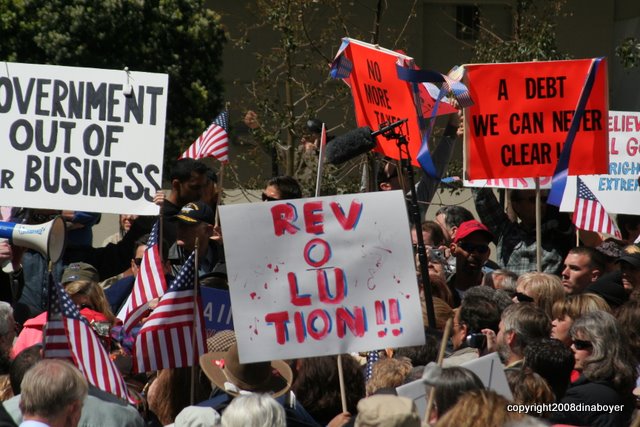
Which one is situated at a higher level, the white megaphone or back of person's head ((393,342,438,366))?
the white megaphone

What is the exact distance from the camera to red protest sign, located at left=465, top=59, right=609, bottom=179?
27.2 ft

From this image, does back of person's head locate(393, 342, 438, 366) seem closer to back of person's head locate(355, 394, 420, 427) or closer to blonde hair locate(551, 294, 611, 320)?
blonde hair locate(551, 294, 611, 320)

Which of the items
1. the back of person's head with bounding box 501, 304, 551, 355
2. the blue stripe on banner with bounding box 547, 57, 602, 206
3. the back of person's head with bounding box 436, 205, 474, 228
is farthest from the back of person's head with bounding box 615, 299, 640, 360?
the back of person's head with bounding box 436, 205, 474, 228

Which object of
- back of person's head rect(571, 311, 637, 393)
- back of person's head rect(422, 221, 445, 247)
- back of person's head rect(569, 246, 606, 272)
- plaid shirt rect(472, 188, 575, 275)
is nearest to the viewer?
back of person's head rect(571, 311, 637, 393)

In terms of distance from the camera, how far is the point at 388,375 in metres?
5.63

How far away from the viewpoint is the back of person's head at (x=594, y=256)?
26.8 ft

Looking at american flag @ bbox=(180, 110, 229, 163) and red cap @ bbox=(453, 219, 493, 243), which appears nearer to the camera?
red cap @ bbox=(453, 219, 493, 243)

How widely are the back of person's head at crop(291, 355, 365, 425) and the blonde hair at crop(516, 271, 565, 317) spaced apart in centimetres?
176

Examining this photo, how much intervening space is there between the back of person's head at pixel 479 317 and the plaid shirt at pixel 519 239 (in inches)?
96.0

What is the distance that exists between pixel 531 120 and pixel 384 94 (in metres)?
1.10

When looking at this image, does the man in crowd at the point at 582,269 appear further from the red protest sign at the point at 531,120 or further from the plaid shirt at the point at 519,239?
the plaid shirt at the point at 519,239

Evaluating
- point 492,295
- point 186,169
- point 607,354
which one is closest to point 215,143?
point 186,169

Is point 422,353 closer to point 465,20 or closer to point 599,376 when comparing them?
point 599,376

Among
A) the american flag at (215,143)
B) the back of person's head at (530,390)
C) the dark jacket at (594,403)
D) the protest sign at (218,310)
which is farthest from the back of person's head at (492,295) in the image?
the american flag at (215,143)
